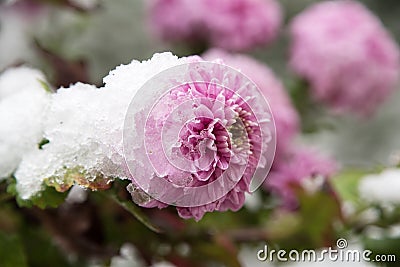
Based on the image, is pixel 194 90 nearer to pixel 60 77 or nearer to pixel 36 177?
pixel 36 177

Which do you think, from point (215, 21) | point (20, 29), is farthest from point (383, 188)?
point (20, 29)

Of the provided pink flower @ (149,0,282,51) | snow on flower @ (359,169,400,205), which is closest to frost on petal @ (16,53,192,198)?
snow on flower @ (359,169,400,205)

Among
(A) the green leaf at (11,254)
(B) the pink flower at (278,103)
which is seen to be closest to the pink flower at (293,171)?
(B) the pink flower at (278,103)

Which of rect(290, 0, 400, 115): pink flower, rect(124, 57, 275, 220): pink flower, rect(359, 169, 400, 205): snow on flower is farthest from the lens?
rect(290, 0, 400, 115): pink flower

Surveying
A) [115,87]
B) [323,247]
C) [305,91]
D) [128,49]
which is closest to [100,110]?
[115,87]

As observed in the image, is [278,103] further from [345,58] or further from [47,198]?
[47,198]

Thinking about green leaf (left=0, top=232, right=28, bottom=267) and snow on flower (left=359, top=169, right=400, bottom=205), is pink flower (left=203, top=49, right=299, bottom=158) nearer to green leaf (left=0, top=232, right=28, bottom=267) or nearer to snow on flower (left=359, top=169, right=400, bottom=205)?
snow on flower (left=359, top=169, right=400, bottom=205)
